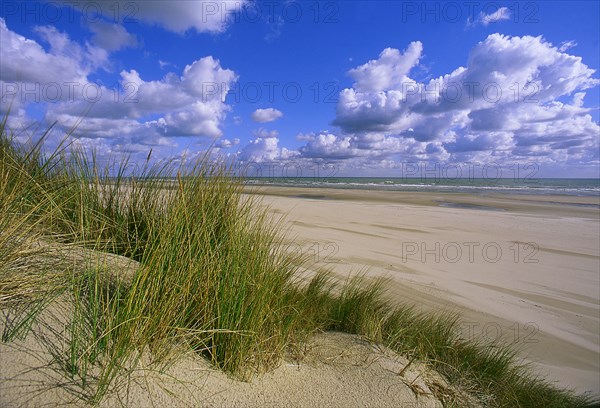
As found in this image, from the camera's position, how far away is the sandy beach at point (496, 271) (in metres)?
4.41

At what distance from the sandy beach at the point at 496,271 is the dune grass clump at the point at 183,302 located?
90 cm

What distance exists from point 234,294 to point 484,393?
7.11 feet

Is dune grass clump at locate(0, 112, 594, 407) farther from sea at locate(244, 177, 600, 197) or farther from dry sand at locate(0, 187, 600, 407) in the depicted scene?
sea at locate(244, 177, 600, 197)

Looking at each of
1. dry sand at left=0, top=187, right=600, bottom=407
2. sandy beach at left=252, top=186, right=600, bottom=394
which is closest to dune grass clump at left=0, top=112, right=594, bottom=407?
dry sand at left=0, top=187, right=600, bottom=407

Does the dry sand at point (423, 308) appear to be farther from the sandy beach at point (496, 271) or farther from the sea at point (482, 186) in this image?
the sea at point (482, 186)

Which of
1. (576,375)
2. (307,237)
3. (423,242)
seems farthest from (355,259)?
(576,375)

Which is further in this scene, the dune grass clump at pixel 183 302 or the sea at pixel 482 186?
the sea at pixel 482 186

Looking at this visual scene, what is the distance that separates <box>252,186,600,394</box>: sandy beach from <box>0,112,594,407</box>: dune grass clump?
902 mm

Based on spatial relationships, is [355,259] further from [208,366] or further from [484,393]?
[208,366]

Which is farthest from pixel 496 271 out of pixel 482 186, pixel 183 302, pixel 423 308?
pixel 482 186

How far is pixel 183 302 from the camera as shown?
204cm

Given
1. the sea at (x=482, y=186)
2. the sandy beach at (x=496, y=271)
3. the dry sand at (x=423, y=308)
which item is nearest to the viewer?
the dry sand at (x=423, y=308)

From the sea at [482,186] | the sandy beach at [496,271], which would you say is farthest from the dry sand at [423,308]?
the sea at [482,186]

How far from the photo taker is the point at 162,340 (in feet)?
6.06
